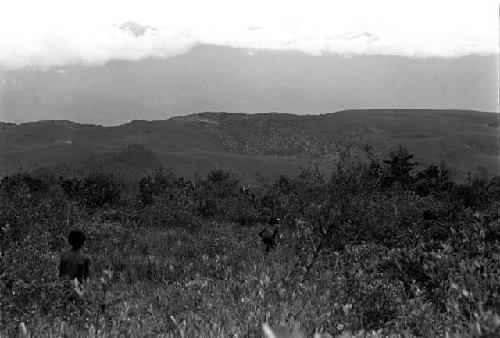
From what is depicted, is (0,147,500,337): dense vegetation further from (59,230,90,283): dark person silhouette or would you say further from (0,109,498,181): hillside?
(0,109,498,181): hillside

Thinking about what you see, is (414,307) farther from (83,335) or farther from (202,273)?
(202,273)

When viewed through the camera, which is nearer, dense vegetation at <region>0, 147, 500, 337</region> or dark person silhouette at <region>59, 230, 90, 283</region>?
dense vegetation at <region>0, 147, 500, 337</region>

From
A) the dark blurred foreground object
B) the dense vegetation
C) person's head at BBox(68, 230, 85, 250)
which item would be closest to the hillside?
the dense vegetation

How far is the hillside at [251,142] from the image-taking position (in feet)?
167

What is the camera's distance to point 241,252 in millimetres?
13117

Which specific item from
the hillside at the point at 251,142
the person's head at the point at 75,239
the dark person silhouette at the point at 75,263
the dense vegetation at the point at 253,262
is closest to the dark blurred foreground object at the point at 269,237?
the dense vegetation at the point at 253,262

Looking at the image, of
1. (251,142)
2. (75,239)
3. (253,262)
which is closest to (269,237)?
(253,262)

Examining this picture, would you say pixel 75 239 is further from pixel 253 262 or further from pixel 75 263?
pixel 253 262

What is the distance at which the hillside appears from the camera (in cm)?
5100

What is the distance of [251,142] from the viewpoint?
69188 millimetres

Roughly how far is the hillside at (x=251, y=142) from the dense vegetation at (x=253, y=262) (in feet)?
77.1

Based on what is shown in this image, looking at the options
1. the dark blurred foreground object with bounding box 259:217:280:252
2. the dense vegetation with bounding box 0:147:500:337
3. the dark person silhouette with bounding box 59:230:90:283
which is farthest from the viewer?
the dark blurred foreground object with bounding box 259:217:280:252

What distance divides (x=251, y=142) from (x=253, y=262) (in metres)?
58.2

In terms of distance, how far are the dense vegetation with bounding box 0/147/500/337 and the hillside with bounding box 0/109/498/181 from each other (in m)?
23.5
